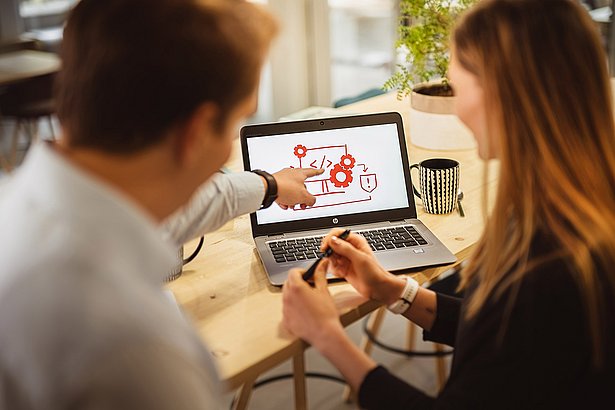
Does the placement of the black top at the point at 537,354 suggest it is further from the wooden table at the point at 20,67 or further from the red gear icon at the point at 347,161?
the wooden table at the point at 20,67

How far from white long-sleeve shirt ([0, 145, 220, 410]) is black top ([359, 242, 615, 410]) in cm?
47

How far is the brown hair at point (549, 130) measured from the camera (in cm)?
108

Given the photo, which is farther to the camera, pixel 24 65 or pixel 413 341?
pixel 24 65

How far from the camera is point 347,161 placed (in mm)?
1678

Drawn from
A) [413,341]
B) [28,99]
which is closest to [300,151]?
[413,341]

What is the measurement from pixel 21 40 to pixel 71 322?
4308mm

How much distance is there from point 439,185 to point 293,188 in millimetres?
339

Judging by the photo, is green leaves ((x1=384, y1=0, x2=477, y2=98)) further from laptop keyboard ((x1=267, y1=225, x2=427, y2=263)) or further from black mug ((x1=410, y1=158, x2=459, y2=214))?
laptop keyboard ((x1=267, y1=225, x2=427, y2=263))

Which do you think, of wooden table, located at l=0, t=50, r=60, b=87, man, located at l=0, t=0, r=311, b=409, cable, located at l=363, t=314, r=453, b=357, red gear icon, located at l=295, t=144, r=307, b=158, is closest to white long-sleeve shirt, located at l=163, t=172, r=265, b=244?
red gear icon, located at l=295, t=144, r=307, b=158

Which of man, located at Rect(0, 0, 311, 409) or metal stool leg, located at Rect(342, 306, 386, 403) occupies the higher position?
man, located at Rect(0, 0, 311, 409)

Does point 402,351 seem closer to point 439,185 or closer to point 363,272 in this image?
point 439,185

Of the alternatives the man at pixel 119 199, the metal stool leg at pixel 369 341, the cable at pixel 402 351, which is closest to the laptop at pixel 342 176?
the man at pixel 119 199

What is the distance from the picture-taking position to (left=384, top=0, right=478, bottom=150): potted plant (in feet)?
6.59

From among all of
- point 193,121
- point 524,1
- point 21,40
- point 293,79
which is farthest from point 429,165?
point 21,40
